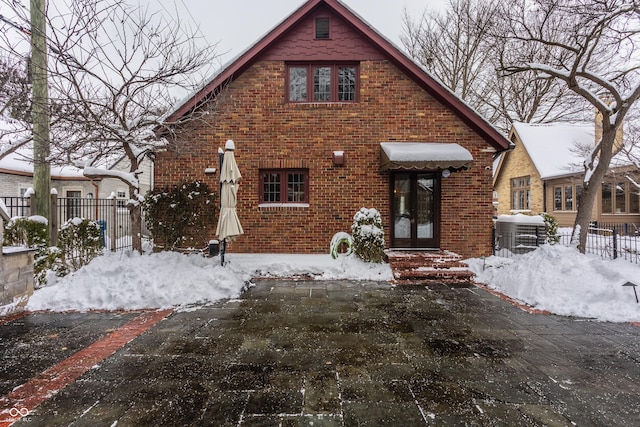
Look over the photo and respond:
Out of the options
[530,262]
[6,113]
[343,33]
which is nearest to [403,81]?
[343,33]

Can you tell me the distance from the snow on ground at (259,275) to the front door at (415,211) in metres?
1.90

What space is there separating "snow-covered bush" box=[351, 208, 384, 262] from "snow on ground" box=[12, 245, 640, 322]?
1.04 feet

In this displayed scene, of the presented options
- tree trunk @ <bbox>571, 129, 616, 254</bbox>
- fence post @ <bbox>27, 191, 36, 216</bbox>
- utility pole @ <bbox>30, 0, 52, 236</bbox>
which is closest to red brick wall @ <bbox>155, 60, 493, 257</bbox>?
tree trunk @ <bbox>571, 129, 616, 254</bbox>

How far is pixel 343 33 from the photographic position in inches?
373

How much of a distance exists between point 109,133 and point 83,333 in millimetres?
4155

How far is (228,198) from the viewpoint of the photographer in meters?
7.34

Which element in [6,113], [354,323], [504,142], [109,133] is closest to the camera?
[354,323]

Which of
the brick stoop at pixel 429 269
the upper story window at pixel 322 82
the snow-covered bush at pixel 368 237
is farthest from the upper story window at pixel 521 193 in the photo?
the snow-covered bush at pixel 368 237

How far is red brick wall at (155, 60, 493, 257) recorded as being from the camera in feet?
30.6

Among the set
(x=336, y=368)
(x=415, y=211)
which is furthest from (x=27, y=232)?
(x=415, y=211)

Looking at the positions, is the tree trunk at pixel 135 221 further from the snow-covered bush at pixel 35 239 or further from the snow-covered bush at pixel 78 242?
the snow-covered bush at pixel 35 239

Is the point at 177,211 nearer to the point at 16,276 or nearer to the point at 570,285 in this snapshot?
the point at 16,276

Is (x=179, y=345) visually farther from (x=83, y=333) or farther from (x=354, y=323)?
(x=354, y=323)

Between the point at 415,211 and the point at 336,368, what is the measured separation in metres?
6.77
